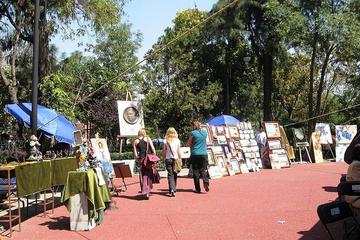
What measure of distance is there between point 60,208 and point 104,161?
151 centimetres

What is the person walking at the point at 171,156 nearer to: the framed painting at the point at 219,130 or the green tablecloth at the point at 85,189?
the green tablecloth at the point at 85,189

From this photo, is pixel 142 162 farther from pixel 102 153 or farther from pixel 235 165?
pixel 235 165

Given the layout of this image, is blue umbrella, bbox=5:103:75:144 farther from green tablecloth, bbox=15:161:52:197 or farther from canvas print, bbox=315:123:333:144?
canvas print, bbox=315:123:333:144

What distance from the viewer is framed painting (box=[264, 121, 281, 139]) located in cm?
2114

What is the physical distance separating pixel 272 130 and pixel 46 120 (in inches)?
397

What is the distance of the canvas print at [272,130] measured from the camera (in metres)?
21.1

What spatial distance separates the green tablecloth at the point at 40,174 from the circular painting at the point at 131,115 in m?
4.53

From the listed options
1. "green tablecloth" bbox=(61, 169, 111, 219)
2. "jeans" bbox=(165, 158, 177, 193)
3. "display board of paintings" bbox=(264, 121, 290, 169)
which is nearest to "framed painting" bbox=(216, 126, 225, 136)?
"display board of paintings" bbox=(264, 121, 290, 169)

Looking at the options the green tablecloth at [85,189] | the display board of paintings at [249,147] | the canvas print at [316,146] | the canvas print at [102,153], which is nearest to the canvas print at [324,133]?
the canvas print at [316,146]

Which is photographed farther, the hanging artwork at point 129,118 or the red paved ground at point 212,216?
the hanging artwork at point 129,118

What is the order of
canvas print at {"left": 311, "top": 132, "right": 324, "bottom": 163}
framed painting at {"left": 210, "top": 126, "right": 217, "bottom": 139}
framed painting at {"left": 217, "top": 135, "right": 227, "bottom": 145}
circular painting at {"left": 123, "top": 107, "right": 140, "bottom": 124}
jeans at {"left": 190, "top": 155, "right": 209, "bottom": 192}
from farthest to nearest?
canvas print at {"left": 311, "top": 132, "right": 324, "bottom": 163} < framed painting at {"left": 217, "top": 135, "right": 227, "bottom": 145} < framed painting at {"left": 210, "top": 126, "right": 217, "bottom": 139} < circular painting at {"left": 123, "top": 107, "right": 140, "bottom": 124} < jeans at {"left": 190, "top": 155, "right": 209, "bottom": 192}

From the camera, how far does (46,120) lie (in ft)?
48.5

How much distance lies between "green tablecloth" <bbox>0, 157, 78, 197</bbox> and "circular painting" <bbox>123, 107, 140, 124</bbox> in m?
4.53

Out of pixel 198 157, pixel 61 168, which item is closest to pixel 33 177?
pixel 61 168
